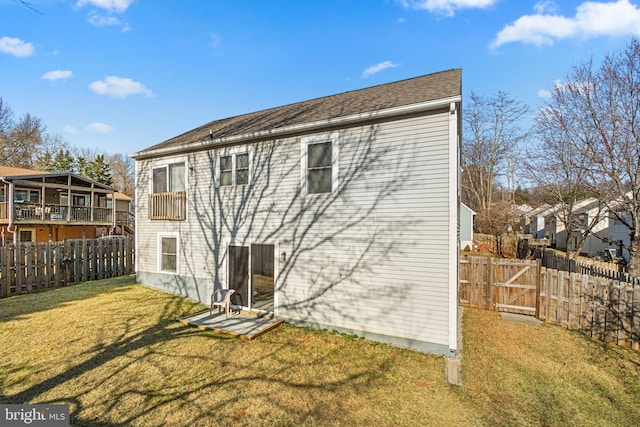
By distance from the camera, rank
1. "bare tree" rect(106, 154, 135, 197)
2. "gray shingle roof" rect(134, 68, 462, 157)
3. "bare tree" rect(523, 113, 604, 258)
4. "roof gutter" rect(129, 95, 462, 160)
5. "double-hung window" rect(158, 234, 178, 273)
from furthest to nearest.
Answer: "bare tree" rect(106, 154, 135, 197), "bare tree" rect(523, 113, 604, 258), "double-hung window" rect(158, 234, 178, 273), "gray shingle roof" rect(134, 68, 462, 157), "roof gutter" rect(129, 95, 462, 160)

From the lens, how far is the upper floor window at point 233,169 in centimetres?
855

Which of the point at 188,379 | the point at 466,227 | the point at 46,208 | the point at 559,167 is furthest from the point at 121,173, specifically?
the point at 559,167

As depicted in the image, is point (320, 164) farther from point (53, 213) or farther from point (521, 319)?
point (53, 213)

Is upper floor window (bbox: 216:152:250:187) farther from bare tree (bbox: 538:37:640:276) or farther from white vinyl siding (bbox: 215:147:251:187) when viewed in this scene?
bare tree (bbox: 538:37:640:276)

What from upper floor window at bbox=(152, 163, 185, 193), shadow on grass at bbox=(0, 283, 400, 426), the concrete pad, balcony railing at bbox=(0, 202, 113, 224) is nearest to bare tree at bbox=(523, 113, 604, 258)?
the concrete pad

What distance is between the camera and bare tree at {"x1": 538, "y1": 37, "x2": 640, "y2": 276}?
9930 mm

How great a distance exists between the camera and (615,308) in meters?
6.62

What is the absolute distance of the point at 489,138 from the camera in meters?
29.8

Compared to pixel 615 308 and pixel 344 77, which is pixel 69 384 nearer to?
pixel 615 308

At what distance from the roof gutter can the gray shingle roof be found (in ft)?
0.46

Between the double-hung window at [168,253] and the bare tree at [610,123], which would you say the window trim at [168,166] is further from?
the bare tree at [610,123]

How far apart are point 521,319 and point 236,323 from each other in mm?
7878

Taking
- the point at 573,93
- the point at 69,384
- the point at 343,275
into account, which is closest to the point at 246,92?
the point at 343,275

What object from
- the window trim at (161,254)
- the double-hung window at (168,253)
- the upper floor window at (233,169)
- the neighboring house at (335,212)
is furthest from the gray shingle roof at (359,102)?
the double-hung window at (168,253)
